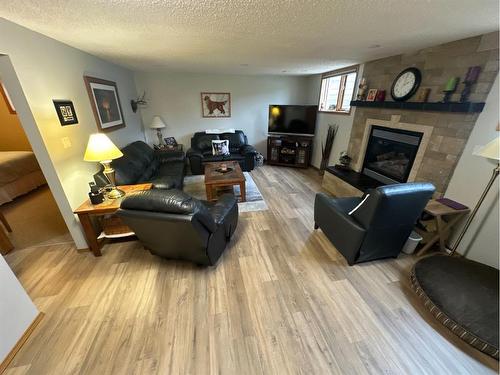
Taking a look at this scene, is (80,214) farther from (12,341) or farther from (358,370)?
(358,370)

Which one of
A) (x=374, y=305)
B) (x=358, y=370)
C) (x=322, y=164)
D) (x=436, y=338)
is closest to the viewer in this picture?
(x=358, y=370)

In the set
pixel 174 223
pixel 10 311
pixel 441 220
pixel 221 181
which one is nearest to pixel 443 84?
pixel 441 220

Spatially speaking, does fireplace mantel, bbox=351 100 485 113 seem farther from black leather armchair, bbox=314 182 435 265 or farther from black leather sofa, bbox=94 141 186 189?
black leather sofa, bbox=94 141 186 189

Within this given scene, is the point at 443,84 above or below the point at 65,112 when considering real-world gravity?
above

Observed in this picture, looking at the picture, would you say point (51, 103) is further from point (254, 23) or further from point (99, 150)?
point (254, 23)

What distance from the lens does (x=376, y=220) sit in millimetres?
1752

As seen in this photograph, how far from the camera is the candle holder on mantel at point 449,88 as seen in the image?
82.6 inches

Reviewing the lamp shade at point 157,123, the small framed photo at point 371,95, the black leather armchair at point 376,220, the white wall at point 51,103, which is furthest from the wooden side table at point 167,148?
the small framed photo at point 371,95

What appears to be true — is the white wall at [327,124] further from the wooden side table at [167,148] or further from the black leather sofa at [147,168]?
the wooden side table at [167,148]

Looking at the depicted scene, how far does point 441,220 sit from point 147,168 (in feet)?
14.1

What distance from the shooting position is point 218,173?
133 inches

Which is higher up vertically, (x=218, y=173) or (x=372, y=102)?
(x=372, y=102)

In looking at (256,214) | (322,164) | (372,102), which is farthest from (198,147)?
(372,102)

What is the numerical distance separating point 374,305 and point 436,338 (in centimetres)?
40
